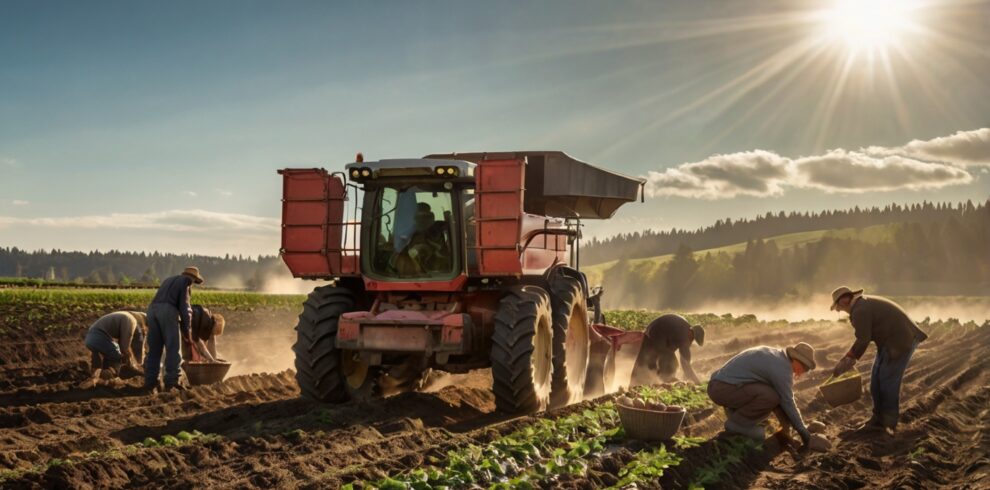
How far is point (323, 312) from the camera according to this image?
384 inches

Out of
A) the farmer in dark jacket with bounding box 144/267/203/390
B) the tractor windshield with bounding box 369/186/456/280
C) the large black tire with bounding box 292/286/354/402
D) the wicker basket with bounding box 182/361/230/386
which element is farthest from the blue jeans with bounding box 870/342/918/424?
the farmer in dark jacket with bounding box 144/267/203/390

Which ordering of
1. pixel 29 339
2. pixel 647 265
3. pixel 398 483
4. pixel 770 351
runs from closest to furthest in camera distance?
pixel 398 483 → pixel 770 351 → pixel 29 339 → pixel 647 265

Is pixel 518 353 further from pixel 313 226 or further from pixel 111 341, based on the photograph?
pixel 111 341

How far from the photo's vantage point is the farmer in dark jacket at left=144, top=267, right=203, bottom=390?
1195cm

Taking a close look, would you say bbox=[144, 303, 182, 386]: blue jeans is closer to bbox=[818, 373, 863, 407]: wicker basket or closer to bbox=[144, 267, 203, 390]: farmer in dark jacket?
bbox=[144, 267, 203, 390]: farmer in dark jacket

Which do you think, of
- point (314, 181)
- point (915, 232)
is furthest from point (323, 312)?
point (915, 232)

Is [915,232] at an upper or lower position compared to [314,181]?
upper

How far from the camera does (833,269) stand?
88.7 meters

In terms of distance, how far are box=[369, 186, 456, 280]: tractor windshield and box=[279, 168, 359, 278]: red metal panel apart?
460mm

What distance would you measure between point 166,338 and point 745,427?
26.3 ft

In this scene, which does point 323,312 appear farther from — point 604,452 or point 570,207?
point 570,207

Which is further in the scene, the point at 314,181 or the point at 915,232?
the point at 915,232

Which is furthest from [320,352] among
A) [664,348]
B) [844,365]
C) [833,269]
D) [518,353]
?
[833,269]

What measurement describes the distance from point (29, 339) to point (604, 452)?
1773 centimetres
